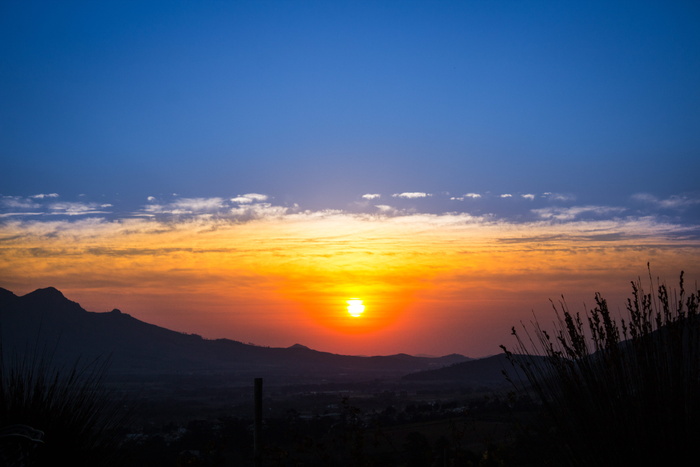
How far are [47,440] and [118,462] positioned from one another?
91 centimetres

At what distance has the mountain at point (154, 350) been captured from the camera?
122688 mm

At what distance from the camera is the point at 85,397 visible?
6.39 metres

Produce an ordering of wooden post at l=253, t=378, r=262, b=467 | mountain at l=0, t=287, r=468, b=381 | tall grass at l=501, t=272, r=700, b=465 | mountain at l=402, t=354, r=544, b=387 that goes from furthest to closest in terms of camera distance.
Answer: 1. mountain at l=0, t=287, r=468, b=381
2. mountain at l=402, t=354, r=544, b=387
3. wooden post at l=253, t=378, r=262, b=467
4. tall grass at l=501, t=272, r=700, b=465

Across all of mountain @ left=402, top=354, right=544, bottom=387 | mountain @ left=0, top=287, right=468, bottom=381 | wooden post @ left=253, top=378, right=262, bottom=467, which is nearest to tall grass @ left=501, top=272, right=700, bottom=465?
wooden post @ left=253, top=378, right=262, bottom=467

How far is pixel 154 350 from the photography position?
474 feet

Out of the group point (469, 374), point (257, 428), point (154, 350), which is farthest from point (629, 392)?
point (154, 350)

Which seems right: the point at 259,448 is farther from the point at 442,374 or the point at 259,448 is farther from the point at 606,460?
the point at 442,374

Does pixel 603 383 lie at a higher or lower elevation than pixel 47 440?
higher

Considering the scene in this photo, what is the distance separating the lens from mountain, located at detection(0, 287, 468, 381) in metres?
123

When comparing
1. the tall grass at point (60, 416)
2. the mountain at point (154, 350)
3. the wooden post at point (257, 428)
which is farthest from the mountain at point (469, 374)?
the tall grass at point (60, 416)

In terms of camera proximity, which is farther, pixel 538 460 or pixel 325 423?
pixel 325 423

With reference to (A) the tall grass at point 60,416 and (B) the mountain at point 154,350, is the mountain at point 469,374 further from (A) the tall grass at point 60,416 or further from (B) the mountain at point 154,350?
(A) the tall grass at point 60,416

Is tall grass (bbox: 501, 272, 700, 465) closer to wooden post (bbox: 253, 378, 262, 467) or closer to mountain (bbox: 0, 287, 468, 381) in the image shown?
wooden post (bbox: 253, 378, 262, 467)

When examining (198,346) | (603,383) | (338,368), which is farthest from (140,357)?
(603,383)
